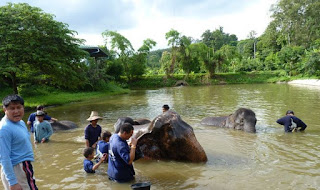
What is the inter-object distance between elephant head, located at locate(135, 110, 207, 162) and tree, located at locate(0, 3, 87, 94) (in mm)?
11088

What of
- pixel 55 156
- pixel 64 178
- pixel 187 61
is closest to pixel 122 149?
pixel 64 178

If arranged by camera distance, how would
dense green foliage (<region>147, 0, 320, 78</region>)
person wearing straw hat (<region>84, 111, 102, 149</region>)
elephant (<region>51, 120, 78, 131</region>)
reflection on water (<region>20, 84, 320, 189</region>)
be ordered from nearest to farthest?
reflection on water (<region>20, 84, 320, 189</region>), person wearing straw hat (<region>84, 111, 102, 149</region>), elephant (<region>51, 120, 78, 131</region>), dense green foliage (<region>147, 0, 320, 78</region>)

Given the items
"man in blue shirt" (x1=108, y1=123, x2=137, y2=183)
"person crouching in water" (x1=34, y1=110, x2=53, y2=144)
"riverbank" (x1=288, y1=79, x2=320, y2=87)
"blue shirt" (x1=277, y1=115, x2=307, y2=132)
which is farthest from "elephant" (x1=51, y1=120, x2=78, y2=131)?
"riverbank" (x1=288, y1=79, x2=320, y2=87)

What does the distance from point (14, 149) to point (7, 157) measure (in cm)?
17

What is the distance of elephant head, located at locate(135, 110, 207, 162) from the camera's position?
668cm

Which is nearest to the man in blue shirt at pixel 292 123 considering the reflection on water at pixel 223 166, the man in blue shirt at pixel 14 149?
the reflection on water at pixel 223 166

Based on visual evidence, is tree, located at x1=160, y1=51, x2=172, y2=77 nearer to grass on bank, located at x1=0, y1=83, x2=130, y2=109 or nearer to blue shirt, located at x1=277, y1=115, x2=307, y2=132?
grass on bank, located at x1=0, y1=83, x2=130, y2=109

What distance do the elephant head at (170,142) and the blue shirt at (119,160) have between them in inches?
66.5

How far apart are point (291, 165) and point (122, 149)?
4.13m

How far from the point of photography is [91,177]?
5887 mm

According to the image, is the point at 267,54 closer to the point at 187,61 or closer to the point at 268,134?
the point at 187,61

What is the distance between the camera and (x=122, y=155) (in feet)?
15.3

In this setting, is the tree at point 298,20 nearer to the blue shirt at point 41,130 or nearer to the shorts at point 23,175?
the blue shirt at point 41,130

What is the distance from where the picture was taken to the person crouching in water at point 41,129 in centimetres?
840
